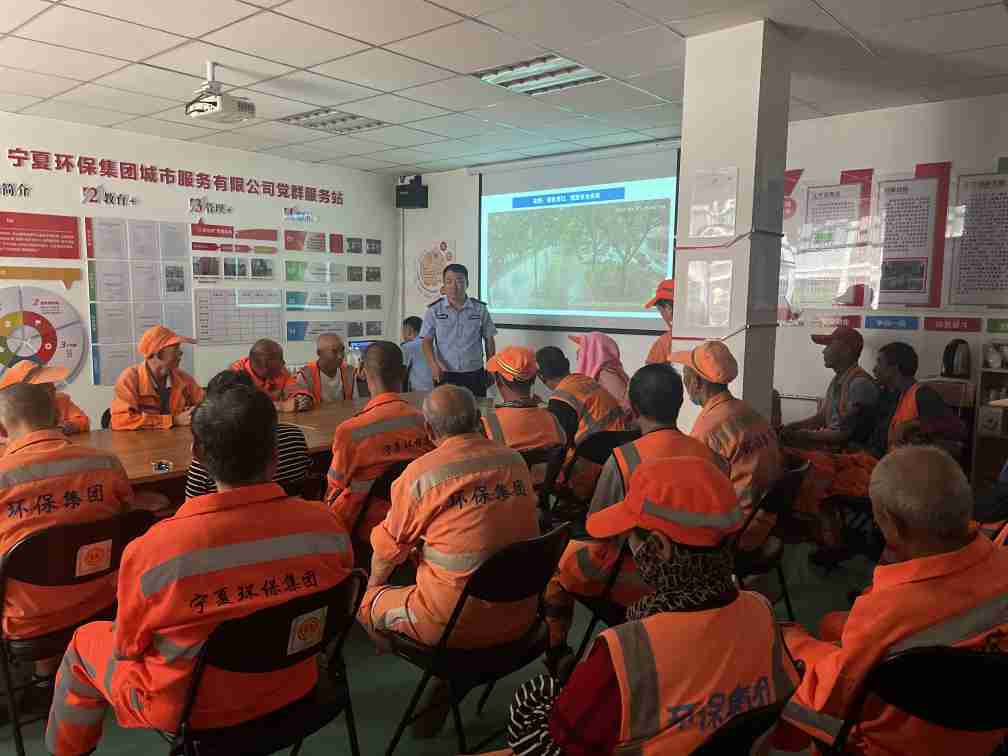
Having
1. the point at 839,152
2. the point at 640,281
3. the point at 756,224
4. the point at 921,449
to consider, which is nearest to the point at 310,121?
the point at 640,281

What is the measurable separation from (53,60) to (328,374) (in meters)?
2.39

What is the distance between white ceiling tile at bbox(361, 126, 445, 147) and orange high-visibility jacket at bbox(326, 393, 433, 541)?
3526 millimetres

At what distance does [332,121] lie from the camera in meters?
5.50

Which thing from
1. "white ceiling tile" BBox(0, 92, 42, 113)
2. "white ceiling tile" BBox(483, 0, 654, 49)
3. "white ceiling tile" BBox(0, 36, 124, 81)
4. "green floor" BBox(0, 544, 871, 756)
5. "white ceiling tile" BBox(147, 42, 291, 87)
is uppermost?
"white ceiling tile" BBox(483, 0, 654, 49)

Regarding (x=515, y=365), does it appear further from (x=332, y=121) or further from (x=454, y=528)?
(x=332, y=121)

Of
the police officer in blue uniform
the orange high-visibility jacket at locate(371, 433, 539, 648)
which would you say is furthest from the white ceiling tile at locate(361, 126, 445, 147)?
the orange high-visibility jacket at locate(371, 433, 539, 648)

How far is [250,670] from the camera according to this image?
152 cm

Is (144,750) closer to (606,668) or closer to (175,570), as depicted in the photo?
(175,570)

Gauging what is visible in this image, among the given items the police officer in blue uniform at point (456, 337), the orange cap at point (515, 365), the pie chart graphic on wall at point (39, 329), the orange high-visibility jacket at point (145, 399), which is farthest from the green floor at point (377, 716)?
the pie chart graphic on wall at point (39, 329)

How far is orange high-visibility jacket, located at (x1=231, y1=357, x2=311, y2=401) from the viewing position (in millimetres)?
4320

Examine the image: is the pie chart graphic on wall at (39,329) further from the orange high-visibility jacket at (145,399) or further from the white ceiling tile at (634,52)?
the white ceiling tile at (634,52)

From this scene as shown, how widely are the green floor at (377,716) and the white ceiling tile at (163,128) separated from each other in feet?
14.4

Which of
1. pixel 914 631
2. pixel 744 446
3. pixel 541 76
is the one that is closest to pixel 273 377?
pixel 541 76

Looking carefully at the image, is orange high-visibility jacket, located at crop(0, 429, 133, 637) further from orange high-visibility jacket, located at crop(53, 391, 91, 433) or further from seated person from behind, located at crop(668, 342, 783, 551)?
seated person from behind, located at crop(668, 342, 783, 551)
